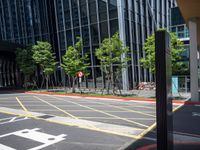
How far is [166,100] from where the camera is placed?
4578 mm

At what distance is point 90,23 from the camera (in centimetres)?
3184

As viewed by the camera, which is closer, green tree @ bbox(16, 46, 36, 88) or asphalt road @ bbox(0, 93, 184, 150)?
asphalt road @ bbox(0, 93, 184, 150)

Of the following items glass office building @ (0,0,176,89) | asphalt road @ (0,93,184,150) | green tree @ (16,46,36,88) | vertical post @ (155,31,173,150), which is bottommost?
asphalt road @ (0,93,184,150)

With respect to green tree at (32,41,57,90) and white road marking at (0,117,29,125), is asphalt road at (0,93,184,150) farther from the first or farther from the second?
green tree at (32,41,57,90)

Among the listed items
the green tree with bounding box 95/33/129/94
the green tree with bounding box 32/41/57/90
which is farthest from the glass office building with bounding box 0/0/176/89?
the green tree with bounding box 95/33/129/94

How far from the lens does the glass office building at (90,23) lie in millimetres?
29812

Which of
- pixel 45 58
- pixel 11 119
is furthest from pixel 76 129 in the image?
pixel 45 58

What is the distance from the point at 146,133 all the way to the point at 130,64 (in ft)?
67.1

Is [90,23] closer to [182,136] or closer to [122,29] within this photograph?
[122,29]

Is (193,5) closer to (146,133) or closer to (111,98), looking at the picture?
(146,133)

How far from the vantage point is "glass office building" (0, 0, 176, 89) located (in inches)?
1174

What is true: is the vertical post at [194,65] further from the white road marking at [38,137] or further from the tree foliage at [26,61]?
the tree foliage at [26,61]

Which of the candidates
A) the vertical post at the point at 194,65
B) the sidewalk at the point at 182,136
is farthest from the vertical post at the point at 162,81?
the vertical post at the point at 194,65

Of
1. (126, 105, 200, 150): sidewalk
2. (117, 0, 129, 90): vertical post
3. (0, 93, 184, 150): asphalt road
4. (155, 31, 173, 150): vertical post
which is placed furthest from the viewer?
(117, 0, 129, 90): vertical post
